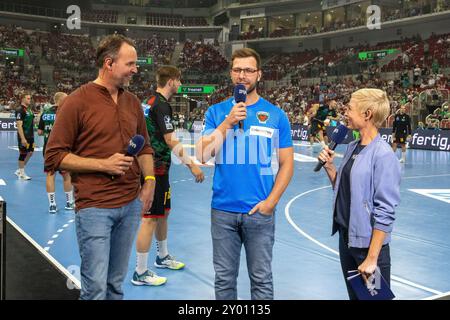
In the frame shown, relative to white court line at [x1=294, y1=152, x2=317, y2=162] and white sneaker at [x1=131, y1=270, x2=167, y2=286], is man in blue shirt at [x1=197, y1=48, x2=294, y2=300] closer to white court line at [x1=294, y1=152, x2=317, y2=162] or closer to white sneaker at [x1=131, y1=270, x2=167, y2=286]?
white sneaker at [x1=131, y1=270, x2=167, y2=286]

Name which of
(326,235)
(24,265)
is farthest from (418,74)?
(24,265)

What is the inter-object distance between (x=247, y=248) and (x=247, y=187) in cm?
44

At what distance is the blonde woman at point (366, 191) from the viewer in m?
3.01

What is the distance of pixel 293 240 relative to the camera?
6852mm

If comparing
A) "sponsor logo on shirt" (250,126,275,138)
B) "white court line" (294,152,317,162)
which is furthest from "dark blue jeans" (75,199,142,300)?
"white court line" (294,152,317,162)

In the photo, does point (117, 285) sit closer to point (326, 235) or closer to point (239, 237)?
point (239, 237)

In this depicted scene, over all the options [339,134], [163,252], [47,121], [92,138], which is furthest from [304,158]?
[92,138]

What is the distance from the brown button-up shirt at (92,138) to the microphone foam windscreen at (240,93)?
766 mm

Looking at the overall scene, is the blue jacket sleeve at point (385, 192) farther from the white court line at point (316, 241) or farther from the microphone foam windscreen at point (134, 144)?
the white court line at point (316, 241)

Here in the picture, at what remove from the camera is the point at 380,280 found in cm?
304

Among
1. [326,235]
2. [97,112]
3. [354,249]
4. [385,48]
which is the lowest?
[326,235]

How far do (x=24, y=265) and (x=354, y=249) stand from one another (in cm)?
355

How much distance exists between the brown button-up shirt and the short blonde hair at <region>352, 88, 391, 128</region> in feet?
5.18

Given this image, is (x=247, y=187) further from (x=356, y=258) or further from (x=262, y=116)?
(x=356, y=258)
